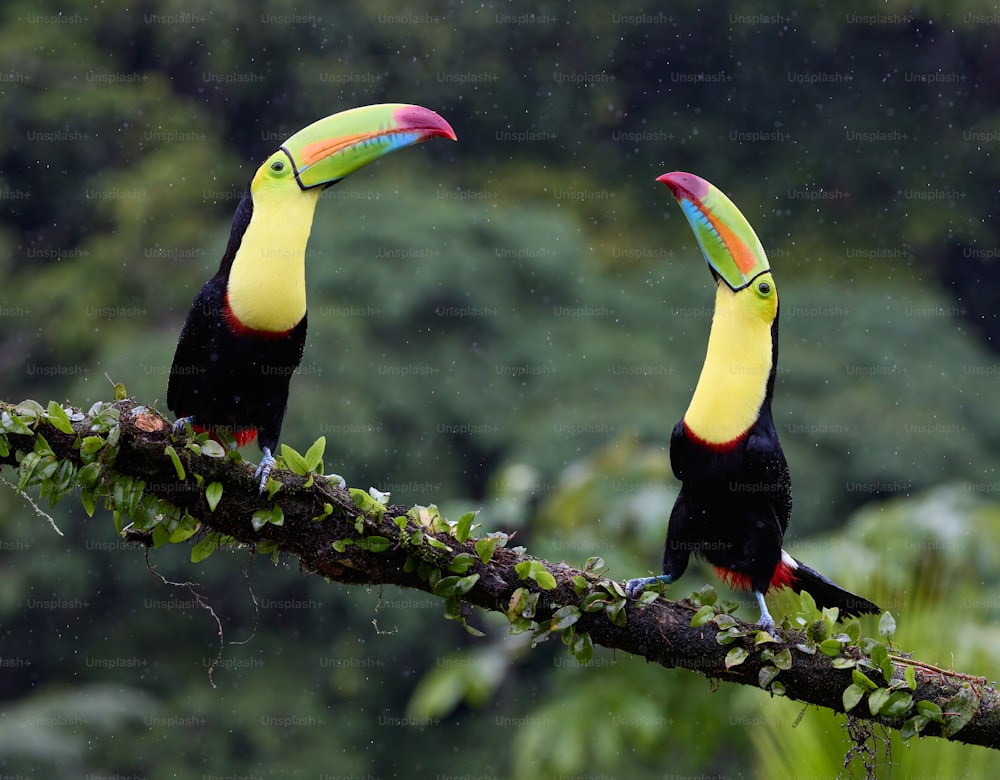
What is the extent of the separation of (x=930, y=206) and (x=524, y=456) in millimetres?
5697

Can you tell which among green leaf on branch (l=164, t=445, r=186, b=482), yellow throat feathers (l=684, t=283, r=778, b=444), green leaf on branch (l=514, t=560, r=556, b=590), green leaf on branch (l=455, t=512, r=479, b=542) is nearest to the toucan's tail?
yellow throat feathers (l=684, t=283, r=778, b=444)

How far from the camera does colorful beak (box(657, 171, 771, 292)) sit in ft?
8.84

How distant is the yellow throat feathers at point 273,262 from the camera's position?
9.07ft

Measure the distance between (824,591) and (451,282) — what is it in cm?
720

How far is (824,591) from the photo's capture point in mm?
3150

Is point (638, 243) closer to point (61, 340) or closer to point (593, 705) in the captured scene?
point (61, 340)

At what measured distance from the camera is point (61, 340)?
10656 millimetres

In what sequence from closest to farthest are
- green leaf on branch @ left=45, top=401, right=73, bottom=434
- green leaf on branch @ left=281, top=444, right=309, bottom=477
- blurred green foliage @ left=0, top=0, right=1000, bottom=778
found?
1. green leaf on branch @ left=45, top=401, right=73, bottom=434
2. green leaf on branch @ left=281, top=444, right=309, bottom=477
3. blurred green foliage @ left=0, top=0, right=1000, bottom=778

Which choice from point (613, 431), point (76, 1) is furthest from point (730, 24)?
point (76, 1)

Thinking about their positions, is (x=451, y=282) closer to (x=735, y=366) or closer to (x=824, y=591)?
(x=824, y=591)

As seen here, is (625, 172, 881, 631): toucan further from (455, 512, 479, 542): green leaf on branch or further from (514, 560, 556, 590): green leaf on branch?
(455, 512, 479, 542): green leaf on branch

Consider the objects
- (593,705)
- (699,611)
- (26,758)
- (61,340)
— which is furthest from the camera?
(61,340)

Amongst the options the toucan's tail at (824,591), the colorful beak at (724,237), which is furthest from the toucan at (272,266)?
the toucan's tail at (824,591)

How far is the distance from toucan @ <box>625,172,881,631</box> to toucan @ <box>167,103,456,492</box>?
599mm
